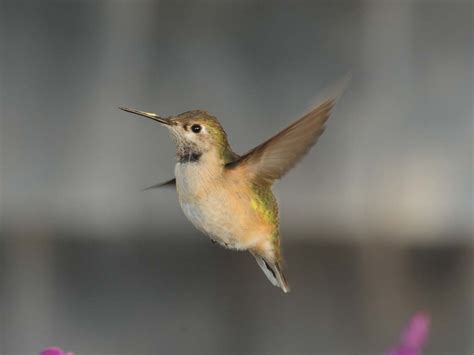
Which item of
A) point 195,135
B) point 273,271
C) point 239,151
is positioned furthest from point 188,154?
point 239,151

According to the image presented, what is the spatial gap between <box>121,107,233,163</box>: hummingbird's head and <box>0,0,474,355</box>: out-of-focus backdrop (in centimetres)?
100

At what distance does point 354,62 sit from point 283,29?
14 centimetres

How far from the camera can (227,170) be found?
0.67 metres

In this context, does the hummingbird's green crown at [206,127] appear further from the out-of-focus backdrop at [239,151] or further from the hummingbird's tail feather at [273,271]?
the out-of-focus backdrop at [239,151]

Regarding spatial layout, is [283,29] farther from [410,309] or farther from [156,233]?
[410,309]

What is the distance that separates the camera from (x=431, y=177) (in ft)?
5.60

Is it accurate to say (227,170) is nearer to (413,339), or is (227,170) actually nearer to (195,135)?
(195,135)

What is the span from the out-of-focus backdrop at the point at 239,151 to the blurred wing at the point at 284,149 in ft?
3.19

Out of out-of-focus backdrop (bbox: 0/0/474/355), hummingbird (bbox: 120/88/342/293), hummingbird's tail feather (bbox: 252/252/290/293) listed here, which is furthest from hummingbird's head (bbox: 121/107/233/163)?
out-of-focus backdrop (bbox: 0/0/474/355)

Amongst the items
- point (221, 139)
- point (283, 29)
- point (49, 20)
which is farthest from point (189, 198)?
point (49, 20)

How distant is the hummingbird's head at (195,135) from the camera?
24.4 inches

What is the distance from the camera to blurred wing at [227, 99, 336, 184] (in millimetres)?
613

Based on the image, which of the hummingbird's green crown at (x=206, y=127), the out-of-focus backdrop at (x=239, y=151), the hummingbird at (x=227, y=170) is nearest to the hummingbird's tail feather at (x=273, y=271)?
the hummingbird at (x=227, y=170)

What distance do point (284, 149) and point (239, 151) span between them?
96 centimetres
